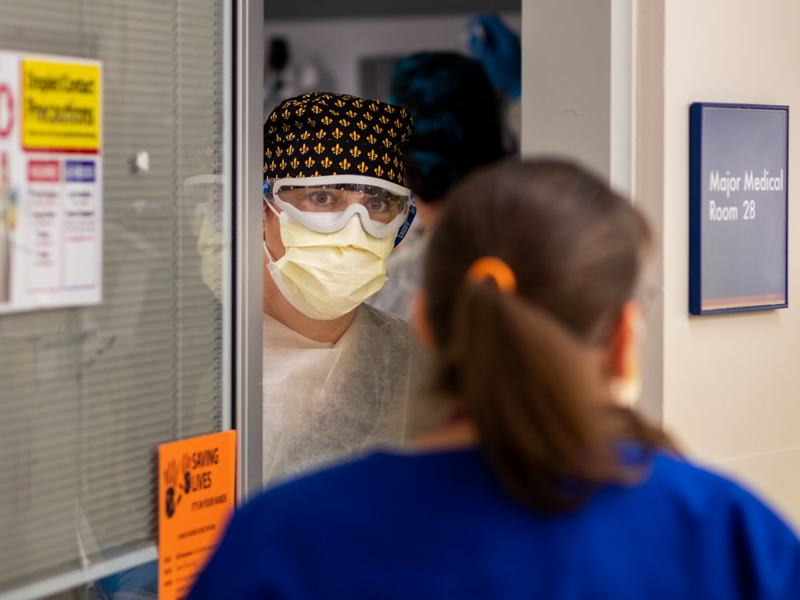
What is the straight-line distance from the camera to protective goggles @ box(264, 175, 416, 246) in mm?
1872

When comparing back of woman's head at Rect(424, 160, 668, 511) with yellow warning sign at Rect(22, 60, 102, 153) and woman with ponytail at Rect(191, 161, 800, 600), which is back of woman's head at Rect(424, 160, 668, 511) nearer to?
woman with ponytail at Rect(191, 161, 800, 600)

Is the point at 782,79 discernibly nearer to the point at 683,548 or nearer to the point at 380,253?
the point at 380,253

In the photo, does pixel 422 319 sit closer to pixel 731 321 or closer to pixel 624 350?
pixel 624 350

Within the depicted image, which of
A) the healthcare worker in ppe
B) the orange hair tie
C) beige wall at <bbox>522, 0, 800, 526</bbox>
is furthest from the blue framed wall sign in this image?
the orange hair tie

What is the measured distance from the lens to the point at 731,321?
164cm

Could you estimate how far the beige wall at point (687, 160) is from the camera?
1537 millimetres

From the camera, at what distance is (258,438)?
1432 mm

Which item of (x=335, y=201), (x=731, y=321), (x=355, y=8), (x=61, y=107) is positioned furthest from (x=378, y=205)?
(x=355, y=8)

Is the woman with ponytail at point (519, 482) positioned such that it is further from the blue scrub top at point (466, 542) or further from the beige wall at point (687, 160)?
the beige wall at point (687, 160)

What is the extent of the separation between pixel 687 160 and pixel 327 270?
80cm

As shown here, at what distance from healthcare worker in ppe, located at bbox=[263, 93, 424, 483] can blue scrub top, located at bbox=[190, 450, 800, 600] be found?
45.2 inches

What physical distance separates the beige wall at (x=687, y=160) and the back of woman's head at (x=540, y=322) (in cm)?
90

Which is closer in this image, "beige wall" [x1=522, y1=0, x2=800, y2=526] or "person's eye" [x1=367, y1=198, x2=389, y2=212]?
"beige wall" [x1=522, y1=0, x2=800, y2=526]

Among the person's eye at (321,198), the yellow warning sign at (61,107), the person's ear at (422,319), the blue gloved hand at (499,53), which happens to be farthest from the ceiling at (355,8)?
the person's ear at (422,319)
